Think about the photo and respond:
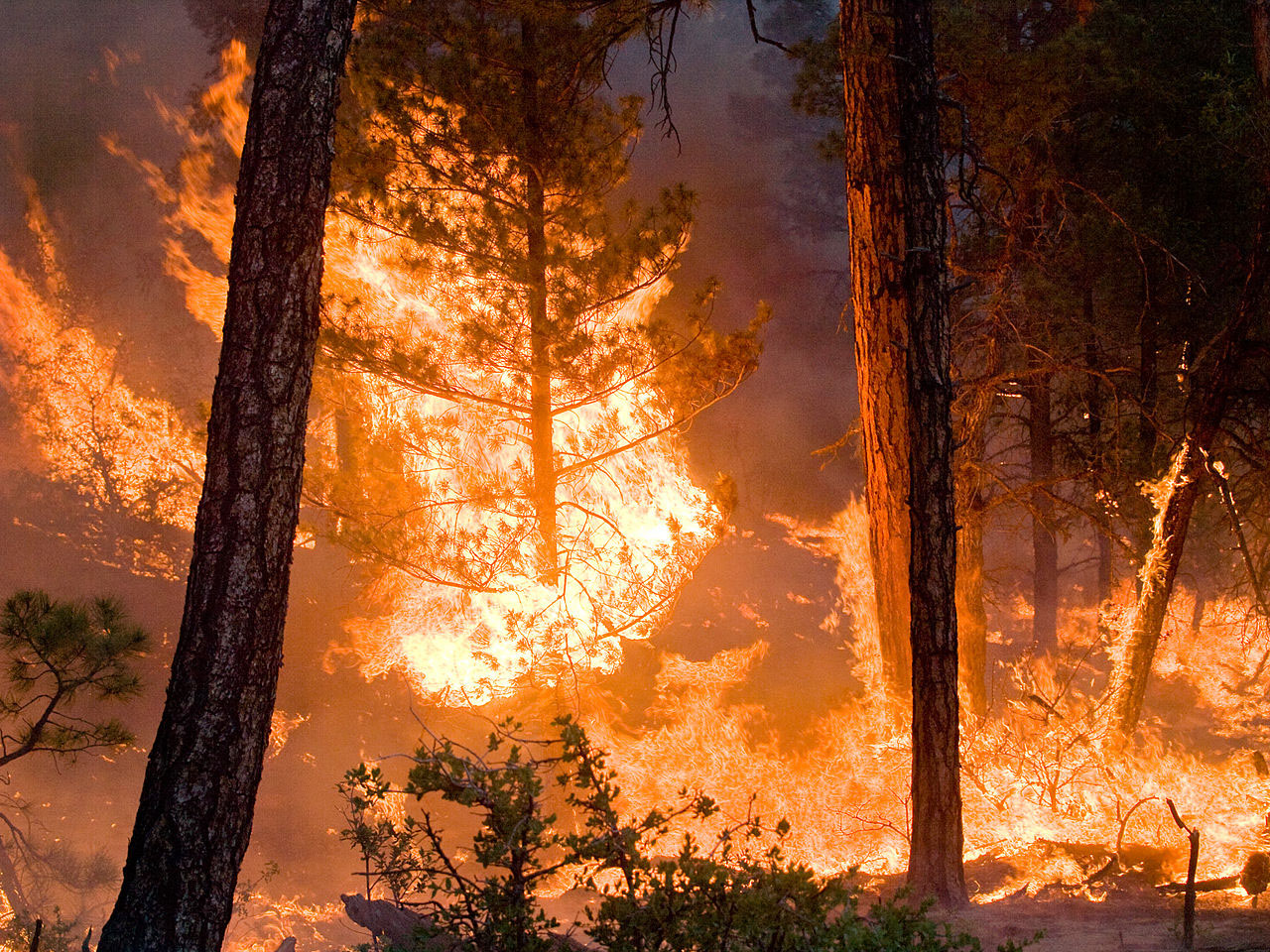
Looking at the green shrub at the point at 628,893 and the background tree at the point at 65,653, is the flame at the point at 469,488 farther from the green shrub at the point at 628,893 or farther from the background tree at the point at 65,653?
the green shrub at the point at 628,893

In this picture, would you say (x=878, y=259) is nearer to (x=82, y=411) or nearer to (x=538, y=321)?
(x=538, y=321)

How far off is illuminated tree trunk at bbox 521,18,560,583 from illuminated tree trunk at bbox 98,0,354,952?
12.4ft

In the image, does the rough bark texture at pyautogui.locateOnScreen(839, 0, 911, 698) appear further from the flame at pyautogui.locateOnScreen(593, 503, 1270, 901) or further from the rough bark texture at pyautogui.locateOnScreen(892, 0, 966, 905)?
the flame at pyautogui.locateOnScreen(593, 503, 1270, 901)

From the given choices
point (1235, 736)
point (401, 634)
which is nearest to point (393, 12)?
point (401, 634)

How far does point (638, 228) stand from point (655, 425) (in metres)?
2.06

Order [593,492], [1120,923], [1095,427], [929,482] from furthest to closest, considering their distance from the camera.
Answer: [1095,427] < [593,492] < [929,482] < [1120,923]

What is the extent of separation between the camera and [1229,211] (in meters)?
9.01

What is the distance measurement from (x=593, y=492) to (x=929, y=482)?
5.02 m

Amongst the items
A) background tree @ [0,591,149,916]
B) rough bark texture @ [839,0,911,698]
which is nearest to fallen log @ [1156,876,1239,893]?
rough bark texture @ [839,0,911,698]

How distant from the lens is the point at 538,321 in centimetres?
714

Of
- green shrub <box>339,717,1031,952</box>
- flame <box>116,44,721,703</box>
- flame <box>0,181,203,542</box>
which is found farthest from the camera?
flame <box>0,181,203,542</box>

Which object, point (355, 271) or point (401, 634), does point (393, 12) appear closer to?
point (355, 271)

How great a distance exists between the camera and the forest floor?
12.2 ft

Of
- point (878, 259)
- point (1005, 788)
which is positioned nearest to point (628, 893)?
point (878, 259)
